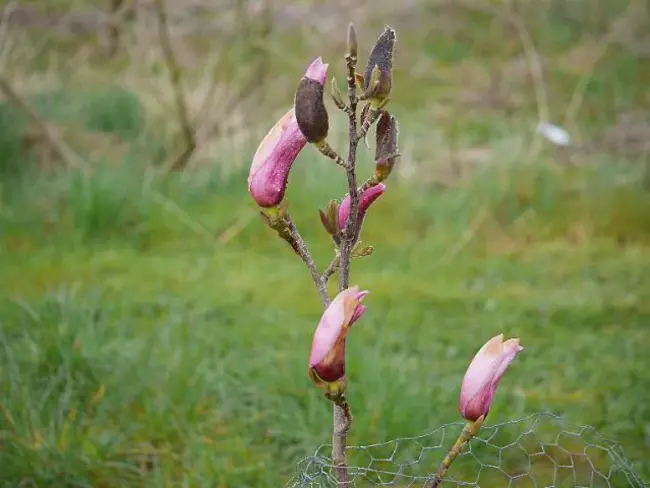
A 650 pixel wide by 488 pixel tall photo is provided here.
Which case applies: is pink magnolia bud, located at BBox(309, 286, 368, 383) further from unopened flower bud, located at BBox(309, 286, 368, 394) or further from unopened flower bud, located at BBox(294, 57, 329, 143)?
unopened flower bud, located at BBox(294, 57, 329, 143)

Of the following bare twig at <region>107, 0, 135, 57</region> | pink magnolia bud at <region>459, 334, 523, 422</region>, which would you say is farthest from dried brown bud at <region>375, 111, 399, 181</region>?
bare twig at <region>107, 0, 135, 57</region>

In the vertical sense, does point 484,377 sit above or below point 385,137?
below

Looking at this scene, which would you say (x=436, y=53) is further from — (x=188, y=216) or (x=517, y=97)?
(x=188, y=216)

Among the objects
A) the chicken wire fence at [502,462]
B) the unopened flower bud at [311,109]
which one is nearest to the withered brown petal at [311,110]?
the unopened flower bud at [311,109]

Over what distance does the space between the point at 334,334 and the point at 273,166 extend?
0.67ft

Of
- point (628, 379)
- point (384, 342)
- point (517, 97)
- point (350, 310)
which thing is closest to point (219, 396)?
point (384, 342)

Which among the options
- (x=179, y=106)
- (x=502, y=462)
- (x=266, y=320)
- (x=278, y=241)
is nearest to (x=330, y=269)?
(x=502, y=462)

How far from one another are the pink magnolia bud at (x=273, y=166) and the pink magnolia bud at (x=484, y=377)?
0.29 m

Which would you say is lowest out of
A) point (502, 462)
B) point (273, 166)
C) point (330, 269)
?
point (502, 462)

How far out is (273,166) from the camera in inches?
37.3

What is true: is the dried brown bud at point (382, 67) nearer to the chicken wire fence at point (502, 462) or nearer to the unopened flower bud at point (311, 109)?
the unopened flower bud at point (311, 109)

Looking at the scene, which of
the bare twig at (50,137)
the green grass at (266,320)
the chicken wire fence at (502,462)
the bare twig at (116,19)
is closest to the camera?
the chicken wire fence at (502,462)

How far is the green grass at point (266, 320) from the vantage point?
1.76 metres

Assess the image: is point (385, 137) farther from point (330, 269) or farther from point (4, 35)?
point (4, 35)
